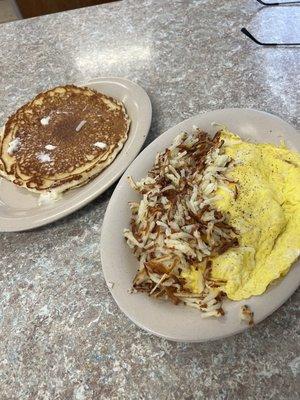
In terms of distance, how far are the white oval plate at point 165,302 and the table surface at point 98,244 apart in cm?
12

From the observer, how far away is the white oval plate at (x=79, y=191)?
48.2 inches

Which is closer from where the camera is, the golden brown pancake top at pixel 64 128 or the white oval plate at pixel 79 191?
the white oval plate at pixel 79 191

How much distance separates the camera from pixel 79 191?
1.30 meters

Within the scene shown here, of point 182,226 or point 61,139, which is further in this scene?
point 61,139

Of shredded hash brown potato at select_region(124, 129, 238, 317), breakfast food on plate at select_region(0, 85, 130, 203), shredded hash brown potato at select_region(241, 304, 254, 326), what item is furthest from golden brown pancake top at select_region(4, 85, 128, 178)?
shredded hash brown potato at select_region(241, 304, 254, 326)

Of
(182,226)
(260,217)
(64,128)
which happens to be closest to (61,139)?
(64,128)

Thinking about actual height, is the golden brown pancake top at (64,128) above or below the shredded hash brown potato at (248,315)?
above

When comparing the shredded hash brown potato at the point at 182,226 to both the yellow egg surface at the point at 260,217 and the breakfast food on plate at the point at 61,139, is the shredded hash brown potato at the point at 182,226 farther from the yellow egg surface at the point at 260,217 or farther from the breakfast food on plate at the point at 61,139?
the breakfast food on plate at the point at 61,139

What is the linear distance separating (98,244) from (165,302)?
34 centimetres

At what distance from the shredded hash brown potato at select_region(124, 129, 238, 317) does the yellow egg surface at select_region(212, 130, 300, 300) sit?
0.08 feet

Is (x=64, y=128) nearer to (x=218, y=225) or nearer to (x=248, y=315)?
(x=218, y=225)

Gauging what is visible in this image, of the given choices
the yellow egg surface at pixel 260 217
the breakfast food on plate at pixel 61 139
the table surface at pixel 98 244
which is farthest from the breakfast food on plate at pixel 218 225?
the breakfast food on plate at pixel 61 139

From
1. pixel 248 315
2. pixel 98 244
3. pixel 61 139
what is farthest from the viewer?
pixel 61 139

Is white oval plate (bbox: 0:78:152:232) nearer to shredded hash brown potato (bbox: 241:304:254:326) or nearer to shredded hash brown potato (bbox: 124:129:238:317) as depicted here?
shredded hash brown potato (bbox: 124:129:238:317)
